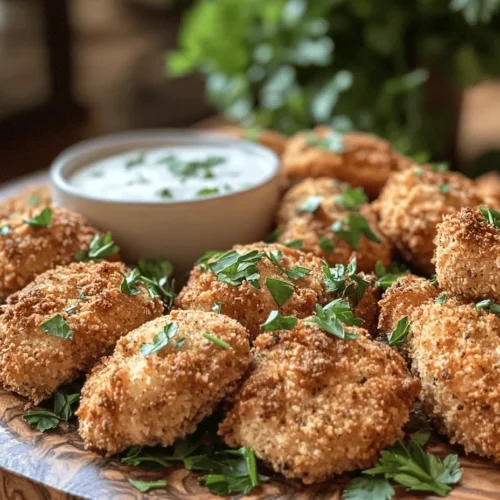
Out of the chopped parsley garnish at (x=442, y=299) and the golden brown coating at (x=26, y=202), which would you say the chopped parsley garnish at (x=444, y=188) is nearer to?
the chopped parsley garnish at (x=442, y=299)

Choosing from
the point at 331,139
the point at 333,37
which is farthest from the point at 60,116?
the point at 331,139

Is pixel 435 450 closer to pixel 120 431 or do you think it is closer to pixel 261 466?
pixel 261 466

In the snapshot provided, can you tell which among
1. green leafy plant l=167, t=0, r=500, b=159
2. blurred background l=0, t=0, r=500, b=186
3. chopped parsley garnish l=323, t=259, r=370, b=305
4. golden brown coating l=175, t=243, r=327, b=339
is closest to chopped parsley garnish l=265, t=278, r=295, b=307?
golden brown coating l=175, t=243, r=327, b=339

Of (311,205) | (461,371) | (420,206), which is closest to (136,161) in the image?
(311,205)

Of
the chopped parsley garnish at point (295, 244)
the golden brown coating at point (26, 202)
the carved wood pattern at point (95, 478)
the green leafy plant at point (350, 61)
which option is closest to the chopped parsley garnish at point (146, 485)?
the carved wood pattern at point (95, 478)

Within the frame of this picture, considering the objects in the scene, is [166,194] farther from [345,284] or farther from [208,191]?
[345,284]
